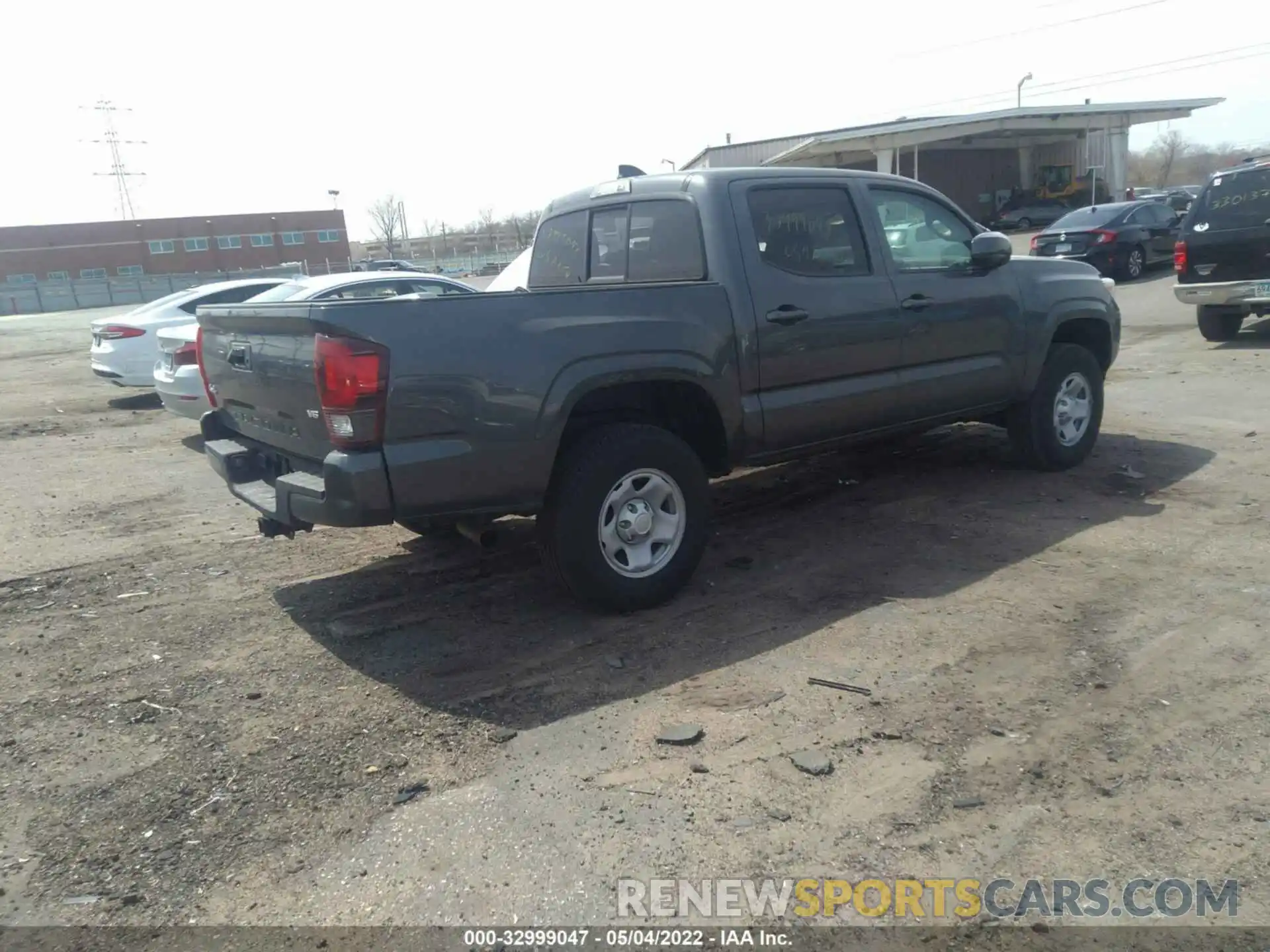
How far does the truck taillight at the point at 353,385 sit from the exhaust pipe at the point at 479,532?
70 centimetres

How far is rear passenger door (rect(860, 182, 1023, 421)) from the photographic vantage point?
19.2ft

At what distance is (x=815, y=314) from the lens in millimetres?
5297

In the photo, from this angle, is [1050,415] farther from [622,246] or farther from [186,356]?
[186,356]

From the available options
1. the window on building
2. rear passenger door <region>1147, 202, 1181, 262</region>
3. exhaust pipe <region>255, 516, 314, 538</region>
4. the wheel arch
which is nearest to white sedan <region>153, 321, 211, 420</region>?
exhaust pipe <region>255, 516, 314, 538</region>

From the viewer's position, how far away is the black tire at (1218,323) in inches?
473

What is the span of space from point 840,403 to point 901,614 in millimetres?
1379

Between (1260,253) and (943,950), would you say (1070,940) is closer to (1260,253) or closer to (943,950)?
(943,950)

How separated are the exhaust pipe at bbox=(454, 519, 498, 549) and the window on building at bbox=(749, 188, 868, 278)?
6.69 ft

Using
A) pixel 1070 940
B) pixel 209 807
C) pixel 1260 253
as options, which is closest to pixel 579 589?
pixel 209 807

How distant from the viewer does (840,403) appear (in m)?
5.49

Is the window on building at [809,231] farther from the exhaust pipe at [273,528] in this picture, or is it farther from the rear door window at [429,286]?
the rear door window at [429,286]

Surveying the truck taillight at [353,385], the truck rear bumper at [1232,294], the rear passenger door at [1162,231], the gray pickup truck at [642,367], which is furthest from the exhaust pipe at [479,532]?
the rear passenger door at [1162,231]

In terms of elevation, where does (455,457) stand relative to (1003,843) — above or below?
above

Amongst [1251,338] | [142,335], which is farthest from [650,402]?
[1251,338]
